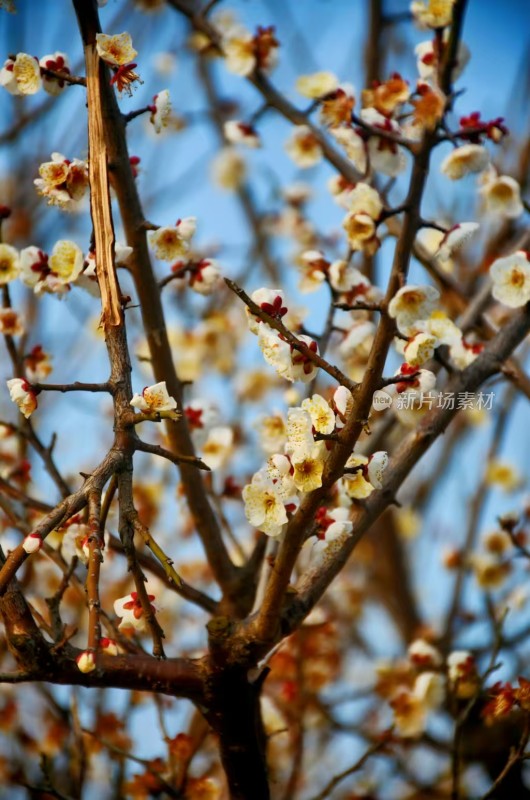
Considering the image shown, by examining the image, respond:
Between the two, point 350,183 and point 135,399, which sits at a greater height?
point 350,183

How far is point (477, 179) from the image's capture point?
2.46 m

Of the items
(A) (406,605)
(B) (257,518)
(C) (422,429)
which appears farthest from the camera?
(A) (406,605)

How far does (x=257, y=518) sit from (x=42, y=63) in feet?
3.81

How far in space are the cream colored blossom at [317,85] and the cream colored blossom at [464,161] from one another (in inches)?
16.1

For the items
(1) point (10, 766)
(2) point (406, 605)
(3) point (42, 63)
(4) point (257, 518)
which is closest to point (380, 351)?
(4) point (257, 518)

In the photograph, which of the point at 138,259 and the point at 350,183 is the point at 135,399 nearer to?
the point at 138,259

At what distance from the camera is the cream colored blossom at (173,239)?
80.4 inches

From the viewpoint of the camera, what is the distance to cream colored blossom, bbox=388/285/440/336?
5.82ft

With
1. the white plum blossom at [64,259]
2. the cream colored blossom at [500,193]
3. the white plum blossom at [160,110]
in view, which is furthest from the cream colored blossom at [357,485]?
the cream colored blossom at [500,193]

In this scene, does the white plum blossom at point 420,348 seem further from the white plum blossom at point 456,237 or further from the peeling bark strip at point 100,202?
the peeling bark strip at point 100,202

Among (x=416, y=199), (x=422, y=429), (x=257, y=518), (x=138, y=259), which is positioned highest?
(x=138, y=259)

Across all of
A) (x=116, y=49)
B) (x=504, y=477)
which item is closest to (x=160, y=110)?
(x=116, y=49)

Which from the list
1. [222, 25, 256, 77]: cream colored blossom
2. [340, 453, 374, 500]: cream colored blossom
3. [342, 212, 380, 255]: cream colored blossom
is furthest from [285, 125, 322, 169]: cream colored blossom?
[340, 453, 374, 500]: cream colored blossom

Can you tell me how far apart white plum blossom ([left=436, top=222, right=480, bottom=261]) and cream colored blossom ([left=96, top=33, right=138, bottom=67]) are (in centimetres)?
84
